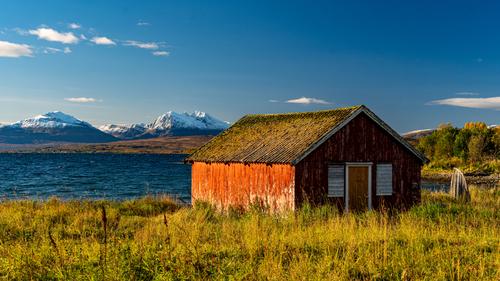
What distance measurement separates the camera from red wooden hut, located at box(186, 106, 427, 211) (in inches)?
747

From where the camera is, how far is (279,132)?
22.6 meters

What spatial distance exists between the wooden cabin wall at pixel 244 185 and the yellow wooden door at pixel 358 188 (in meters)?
2.58

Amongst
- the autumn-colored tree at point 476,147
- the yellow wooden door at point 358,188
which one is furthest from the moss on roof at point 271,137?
the autumn-colored tree at point 476,147

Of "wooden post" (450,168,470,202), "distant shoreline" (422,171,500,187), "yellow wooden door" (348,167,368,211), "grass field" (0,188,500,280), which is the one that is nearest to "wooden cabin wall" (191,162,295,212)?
"yellow wooden door" (348,167,368,211)

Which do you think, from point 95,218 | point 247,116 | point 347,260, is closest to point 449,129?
point 247,116

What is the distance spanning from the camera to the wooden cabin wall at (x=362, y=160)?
19.0 metres

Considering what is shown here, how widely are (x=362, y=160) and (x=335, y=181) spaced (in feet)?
4.99

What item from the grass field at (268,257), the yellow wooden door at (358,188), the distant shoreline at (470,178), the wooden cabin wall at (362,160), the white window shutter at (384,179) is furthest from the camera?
the distant shoreline at (470,178)

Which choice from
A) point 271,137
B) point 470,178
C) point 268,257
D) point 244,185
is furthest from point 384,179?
point 470,178

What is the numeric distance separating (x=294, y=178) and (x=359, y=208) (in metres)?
3.06

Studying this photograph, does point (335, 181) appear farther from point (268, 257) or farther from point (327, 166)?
point (268, 257)

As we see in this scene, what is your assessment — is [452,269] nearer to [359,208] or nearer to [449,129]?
[359,208]

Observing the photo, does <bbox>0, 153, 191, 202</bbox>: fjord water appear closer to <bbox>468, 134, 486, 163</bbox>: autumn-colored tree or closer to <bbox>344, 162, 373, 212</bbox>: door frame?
<bbox>344, 162, 373, 212</bbox>: door frame

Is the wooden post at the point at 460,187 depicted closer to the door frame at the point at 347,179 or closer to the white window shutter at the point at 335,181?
the door frame at the point at 347,179
